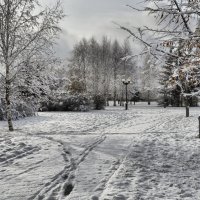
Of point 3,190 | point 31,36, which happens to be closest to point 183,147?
point 3,190

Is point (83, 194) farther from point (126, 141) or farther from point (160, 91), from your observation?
point (160, 91)

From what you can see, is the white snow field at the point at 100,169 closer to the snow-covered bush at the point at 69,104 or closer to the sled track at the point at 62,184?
the sled track at the point at 62,184

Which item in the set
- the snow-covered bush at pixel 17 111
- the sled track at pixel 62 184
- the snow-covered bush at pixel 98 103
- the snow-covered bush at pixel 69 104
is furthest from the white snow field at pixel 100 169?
the snow-covered bush at pixel 98 103

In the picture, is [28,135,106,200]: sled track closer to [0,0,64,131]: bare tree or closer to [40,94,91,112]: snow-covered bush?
[0,0,64,131]: bare tree

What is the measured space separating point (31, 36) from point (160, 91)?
4006 cm

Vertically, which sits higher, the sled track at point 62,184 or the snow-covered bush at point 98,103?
the snow-covered bush at point 98,103

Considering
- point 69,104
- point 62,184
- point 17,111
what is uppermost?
point 69,104

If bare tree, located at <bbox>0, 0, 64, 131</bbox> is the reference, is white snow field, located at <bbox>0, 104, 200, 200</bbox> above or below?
below

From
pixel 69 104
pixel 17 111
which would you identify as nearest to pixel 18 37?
pixel 17 111

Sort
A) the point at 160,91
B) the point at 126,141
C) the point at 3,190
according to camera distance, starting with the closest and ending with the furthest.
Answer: the point at 3,190
the point at 126,141
the point at 160,91

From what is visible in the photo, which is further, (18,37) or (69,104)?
(69,104)

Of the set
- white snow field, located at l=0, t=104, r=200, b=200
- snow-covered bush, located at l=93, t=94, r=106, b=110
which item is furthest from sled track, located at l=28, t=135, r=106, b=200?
snow-covered bush, located at l=93, t=94, r=106, b=110

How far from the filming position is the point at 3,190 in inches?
280

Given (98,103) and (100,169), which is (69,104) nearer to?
(98,103)
